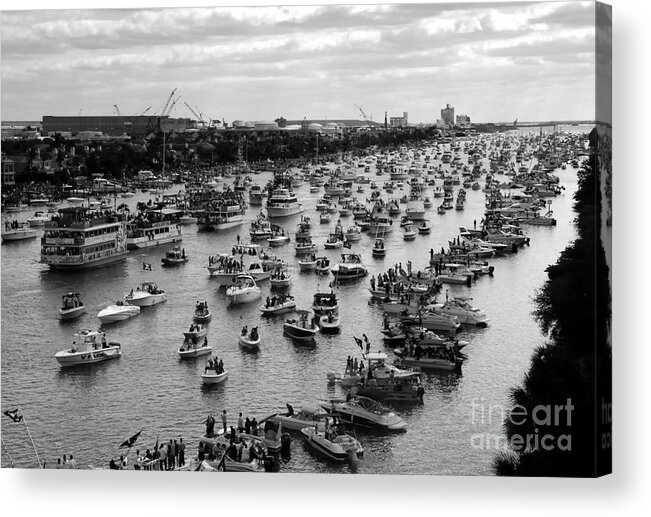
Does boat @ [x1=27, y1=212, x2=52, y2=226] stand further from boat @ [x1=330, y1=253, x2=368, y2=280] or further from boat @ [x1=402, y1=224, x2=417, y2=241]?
boat @ [x1=402, y1=224, x2=417, y2=241]

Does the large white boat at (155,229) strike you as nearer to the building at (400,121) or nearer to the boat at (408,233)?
the boat at (408,233)

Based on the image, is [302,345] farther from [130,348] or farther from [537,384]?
[537,384]

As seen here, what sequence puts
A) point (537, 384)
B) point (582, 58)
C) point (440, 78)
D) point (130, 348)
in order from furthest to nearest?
1. point (130, 348)
2. point (440, 78)
3. point (537, 384)
4. point (582, 58)

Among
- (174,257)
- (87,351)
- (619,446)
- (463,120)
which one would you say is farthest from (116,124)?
(619,446)

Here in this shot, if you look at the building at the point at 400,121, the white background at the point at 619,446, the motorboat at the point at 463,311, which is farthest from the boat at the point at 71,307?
the motorboat at the point at 463,311

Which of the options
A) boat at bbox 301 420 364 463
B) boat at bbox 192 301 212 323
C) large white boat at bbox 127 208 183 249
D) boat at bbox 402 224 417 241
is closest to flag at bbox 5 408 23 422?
boat at bbox 301 420 364 463

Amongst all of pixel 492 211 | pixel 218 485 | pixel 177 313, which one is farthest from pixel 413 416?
pixel 492 211
